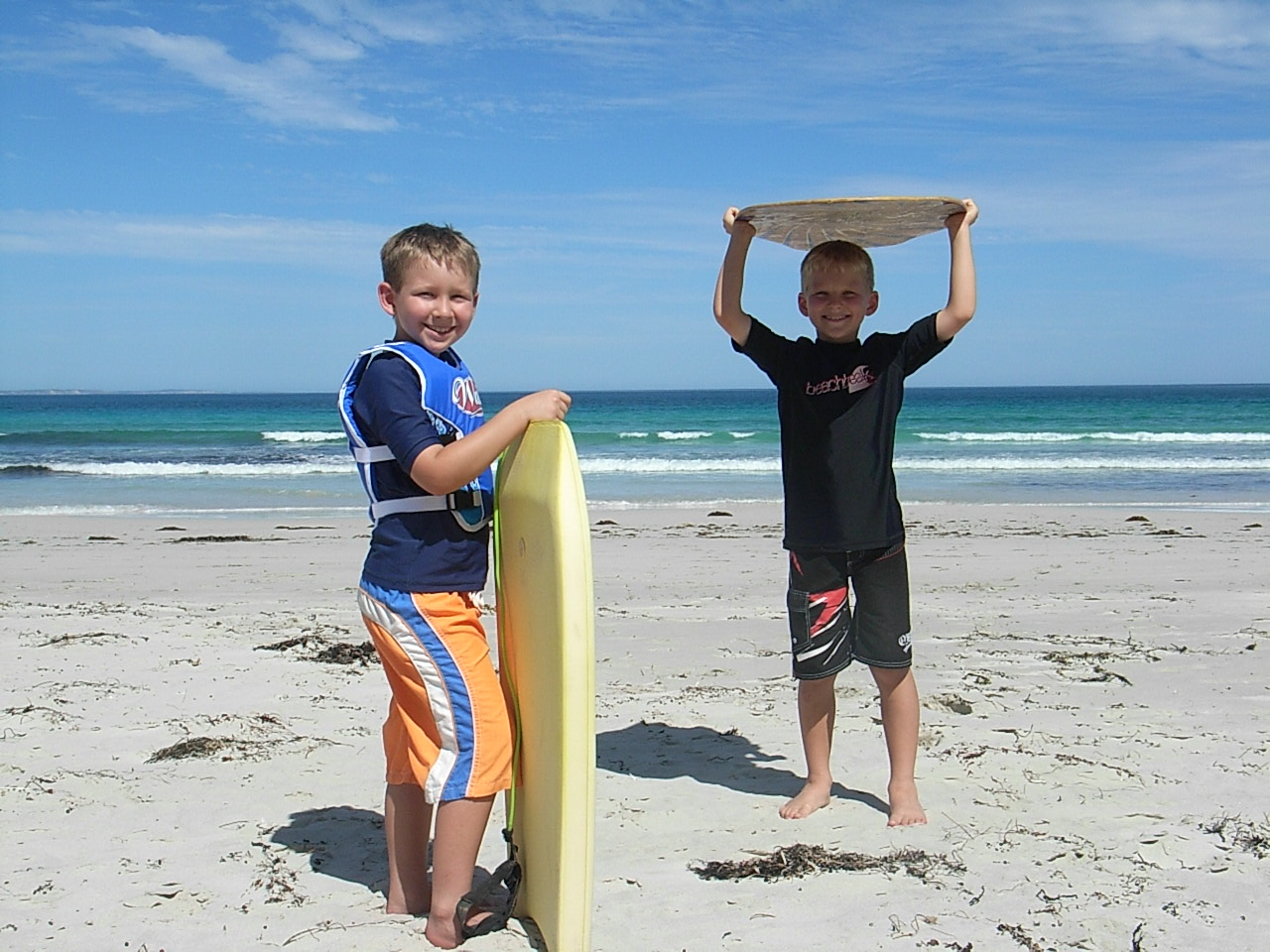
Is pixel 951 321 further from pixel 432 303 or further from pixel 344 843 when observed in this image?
pixel 344 843

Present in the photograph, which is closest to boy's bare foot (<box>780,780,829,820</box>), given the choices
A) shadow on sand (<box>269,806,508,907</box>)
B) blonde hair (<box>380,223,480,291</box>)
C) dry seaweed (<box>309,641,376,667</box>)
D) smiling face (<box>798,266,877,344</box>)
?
shadow on sand (<box>269,806,508,907</box>)

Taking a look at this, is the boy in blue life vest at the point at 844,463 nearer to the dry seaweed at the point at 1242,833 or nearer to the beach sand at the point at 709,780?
the beach sand at the point at 709,780

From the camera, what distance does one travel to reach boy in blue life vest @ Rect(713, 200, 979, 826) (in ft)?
11.5

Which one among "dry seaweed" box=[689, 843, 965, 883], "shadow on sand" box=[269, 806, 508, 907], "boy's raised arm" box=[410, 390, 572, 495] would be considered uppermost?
"boy's raised arm" box=[410, 390, 572, 495]

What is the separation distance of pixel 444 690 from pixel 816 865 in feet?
3.95

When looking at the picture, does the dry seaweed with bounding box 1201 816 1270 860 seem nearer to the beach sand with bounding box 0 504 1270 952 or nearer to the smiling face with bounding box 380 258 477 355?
the beach sand with bounding box 0 504 1270 952

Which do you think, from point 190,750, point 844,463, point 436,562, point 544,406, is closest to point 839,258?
point 844,463

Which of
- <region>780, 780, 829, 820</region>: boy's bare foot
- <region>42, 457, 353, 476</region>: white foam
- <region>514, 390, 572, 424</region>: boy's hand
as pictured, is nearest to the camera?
<region>514, 390, 572, 424</region>: boy's hand

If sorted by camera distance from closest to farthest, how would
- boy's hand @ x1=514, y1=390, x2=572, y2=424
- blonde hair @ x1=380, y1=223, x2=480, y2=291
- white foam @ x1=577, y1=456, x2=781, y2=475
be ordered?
boy's hand @ x1=514, y1=390, x2=572, y2=424 < blonde hair @ x1=380, y1=223, x2=480, y2=291 < white foam @ x1=577, y1=456, x2=781, y2=475

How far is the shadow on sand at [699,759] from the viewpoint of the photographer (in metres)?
3.93

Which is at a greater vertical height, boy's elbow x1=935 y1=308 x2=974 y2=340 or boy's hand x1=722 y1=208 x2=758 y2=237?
boy's hand x1=722 y1=208 x2=758 y2=237

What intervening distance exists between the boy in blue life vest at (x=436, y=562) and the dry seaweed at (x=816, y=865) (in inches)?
26.8

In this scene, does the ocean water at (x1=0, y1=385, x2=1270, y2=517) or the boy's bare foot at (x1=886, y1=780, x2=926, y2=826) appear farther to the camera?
the ocean water at (x1=0, y1=385, x2=1270, y2=517)

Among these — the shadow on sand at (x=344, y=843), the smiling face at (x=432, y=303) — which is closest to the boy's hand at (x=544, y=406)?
the smiling face at (x=432, y=303)
